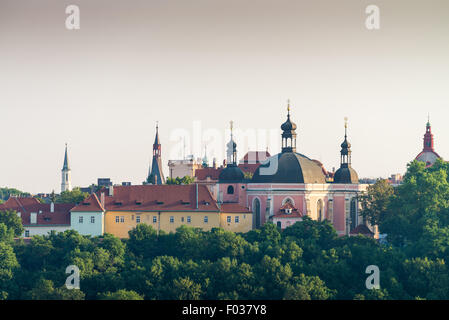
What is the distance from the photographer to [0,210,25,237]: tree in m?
102

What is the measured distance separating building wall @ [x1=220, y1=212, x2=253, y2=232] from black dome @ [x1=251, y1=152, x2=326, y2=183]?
5.31 metres

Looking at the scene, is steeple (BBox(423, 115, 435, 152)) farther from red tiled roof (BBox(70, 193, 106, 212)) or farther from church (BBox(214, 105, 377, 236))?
red tiled roof (BBox(70, 193, 106, 212))

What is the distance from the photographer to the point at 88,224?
334ft

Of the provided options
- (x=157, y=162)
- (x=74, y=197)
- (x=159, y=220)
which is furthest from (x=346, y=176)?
(x=157, y=162)

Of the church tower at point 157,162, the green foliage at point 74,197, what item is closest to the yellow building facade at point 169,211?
the green foliage at point 74,197

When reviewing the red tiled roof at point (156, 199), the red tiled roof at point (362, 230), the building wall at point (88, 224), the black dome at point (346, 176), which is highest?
the black dome at point (346, 176)

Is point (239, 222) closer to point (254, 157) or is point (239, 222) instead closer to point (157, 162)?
point (254, 157)

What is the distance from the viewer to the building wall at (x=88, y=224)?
102 meters

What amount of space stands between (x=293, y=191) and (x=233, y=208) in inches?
267

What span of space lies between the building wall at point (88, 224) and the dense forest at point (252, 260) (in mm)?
3813

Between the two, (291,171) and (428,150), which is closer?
(291,171)

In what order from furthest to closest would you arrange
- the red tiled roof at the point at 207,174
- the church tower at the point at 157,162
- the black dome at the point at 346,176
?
the church tower at the point at 157,162, the red tiled roof at the point at 207,174, the black dome at the point at 346,176

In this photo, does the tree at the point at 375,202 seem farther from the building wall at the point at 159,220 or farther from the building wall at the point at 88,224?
the building wall at the point at 88,224
